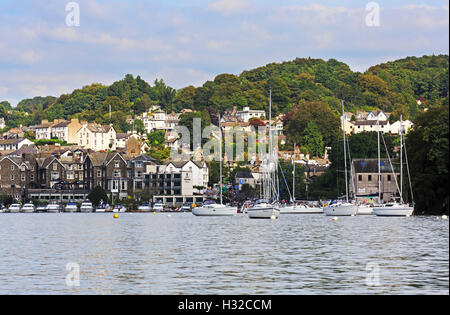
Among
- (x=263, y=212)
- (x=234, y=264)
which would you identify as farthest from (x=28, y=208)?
(x=234, y=264)

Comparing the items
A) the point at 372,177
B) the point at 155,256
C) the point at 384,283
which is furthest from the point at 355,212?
the point at 384,283

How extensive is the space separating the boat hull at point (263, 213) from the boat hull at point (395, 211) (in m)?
11.5

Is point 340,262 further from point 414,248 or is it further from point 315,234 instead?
point 315,234

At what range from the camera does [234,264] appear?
37.9 meters

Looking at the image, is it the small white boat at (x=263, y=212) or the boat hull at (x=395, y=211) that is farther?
the small white boat at (x=263, y=212)

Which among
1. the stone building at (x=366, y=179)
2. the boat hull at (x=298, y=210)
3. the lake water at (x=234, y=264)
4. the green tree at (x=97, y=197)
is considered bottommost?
the lake water at (x=234, y=264)

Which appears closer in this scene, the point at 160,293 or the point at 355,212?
the point at 160,293

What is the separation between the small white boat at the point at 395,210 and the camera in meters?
85.2

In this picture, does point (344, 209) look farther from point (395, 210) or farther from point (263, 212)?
point (395, 210)

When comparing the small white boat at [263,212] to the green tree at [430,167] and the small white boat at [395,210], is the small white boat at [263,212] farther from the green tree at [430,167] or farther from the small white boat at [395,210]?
the green tree at [430,167]

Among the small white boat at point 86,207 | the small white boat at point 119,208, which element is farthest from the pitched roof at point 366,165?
the small white boat at point 86,207

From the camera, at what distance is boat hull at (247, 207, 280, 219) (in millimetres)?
91125
